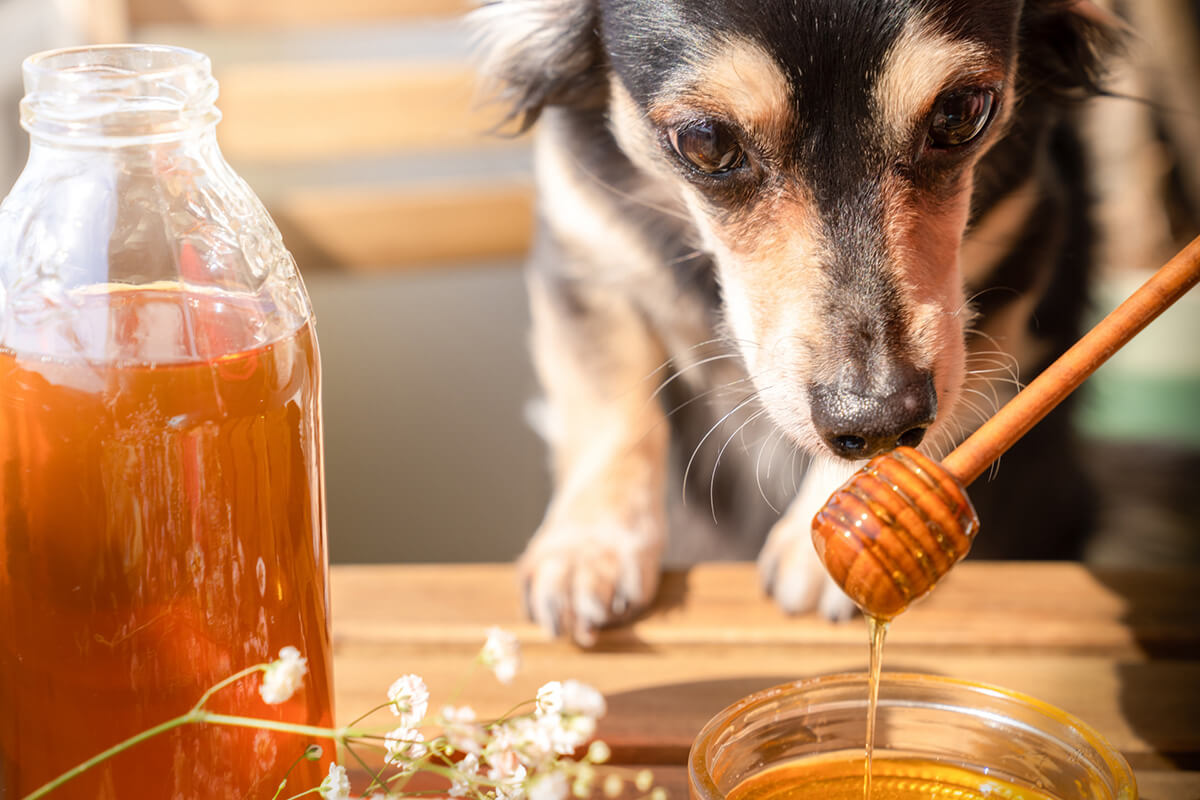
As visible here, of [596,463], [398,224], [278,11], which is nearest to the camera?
[596,463]

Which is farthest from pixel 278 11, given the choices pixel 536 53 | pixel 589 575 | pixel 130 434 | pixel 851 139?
pixel 130 434

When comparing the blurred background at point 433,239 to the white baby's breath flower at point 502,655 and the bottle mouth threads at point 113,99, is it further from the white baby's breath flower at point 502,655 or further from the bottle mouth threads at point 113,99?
the white baby's breath flower at point 502,655

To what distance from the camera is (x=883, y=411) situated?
66cm

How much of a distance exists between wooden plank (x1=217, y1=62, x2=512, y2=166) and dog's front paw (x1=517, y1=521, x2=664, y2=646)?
965mm

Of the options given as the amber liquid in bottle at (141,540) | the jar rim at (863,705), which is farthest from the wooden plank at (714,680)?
the amber liquid in bottle at (141,540)

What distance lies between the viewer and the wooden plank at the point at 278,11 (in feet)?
5.69

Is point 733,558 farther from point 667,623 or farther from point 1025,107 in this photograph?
point 1025,107

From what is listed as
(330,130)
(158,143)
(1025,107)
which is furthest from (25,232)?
(330,130)

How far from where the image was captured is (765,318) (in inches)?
29.8

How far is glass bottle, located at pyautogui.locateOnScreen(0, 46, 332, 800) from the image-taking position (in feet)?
1.60

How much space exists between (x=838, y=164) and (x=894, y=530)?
0.29 meters

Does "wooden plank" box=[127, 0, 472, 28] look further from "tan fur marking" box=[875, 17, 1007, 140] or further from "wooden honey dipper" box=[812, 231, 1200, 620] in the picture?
"wooden honey dipper" box=[812, 231, 1200, 620]

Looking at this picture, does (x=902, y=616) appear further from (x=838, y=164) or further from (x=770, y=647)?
(x=838, y=164)

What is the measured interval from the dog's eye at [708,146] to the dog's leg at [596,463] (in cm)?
31
